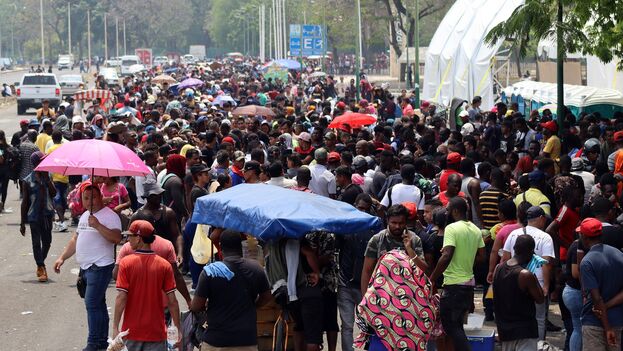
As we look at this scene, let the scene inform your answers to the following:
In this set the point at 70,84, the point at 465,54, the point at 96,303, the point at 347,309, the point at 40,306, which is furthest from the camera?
the point at 70,84

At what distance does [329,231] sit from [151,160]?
6.39 meters

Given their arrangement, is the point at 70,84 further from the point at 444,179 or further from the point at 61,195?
the point at 444,179

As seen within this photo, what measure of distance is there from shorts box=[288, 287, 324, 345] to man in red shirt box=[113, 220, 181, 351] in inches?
44.1

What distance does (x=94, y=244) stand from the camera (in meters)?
10.6

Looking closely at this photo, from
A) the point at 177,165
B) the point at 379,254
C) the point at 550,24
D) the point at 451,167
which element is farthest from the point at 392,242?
the point at 550,24

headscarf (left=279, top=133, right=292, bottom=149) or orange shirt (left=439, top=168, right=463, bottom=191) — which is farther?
headscarf (left=279, top=133, right=292, bottom=149)

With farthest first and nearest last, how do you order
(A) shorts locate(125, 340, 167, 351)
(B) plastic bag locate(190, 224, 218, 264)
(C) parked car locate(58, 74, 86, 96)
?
(C) parked car locate(58, 74, 86, 96) < (B) plastic bag locate(190, 224, 218, 264) < (A) shorts locate(125, 340, 167, 351)

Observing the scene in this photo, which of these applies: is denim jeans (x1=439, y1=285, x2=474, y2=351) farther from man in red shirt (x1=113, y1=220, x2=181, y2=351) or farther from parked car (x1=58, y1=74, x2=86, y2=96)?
parked car (x1=58, y1=74, x2=86, y2=96)

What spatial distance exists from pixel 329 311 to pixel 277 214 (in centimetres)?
120

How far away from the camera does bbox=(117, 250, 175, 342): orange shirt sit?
29.2 feet

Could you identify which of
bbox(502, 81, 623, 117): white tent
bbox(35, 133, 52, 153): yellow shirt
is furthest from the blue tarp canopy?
bbox(502, 81, 623, 117): white tent

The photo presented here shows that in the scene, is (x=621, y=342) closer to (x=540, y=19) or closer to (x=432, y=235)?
(x=432, y=235)

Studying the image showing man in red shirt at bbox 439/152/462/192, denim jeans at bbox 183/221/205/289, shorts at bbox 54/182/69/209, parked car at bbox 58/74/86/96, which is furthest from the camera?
parked car at bbox 58/74/86/96

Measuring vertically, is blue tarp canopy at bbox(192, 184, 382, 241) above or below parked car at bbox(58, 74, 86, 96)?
below
